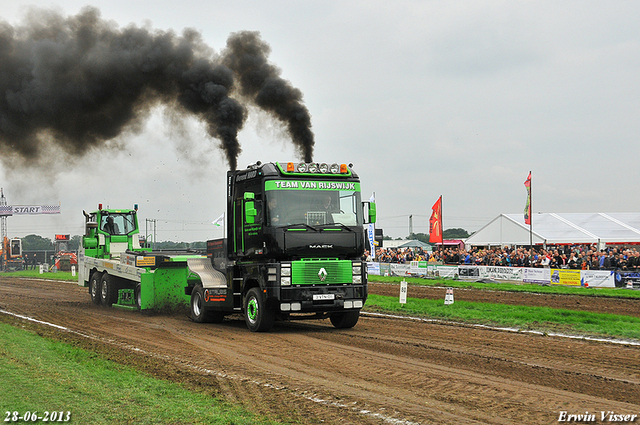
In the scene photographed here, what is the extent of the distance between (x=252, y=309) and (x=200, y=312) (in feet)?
7.95

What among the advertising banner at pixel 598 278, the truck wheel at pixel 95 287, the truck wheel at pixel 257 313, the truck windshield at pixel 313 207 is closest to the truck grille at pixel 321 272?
the truck windshield at pixel 313 207

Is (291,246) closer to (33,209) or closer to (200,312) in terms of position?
(200,312)

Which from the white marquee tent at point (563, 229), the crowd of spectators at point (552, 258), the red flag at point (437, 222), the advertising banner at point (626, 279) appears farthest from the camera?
the white marquee tent at point (563, 229)

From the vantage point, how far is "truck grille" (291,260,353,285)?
12.5 metres

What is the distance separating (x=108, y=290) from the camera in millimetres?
20125

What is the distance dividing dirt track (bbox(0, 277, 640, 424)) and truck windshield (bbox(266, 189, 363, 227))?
8.11 ft

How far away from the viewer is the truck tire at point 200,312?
15125 millimetres

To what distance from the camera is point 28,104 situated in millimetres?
17188

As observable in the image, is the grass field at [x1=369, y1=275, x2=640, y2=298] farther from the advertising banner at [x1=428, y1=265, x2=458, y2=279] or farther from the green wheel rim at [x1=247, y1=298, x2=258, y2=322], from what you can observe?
the green wheel rim at [x1=247, y1=298, x2=258, y2=322]

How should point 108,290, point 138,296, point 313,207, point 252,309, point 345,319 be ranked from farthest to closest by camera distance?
point 108,290
point 138,296
point 345,319
point 252,309
point 313,207

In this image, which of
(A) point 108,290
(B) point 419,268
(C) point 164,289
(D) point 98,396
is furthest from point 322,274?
(B) point 419,268

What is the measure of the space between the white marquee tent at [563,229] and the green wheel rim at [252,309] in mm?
30078

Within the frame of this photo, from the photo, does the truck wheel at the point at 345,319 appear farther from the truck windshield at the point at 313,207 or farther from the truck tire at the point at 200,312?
the truck tire at the point at 200,312

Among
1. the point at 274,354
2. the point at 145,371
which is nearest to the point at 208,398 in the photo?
the point at 145,371
